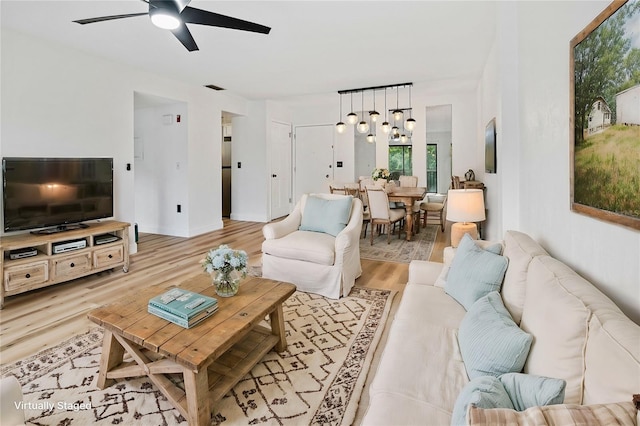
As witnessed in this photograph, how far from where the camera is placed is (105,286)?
335 centimetres

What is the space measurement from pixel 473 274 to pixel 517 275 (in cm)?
26

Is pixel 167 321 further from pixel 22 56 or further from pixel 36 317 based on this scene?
pixel 22 56

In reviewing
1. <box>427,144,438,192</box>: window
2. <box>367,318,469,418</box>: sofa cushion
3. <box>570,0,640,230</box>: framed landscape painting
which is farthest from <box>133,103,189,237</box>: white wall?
<box>427,144,438,192</box>: window

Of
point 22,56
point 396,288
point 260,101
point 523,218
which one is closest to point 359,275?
point 396,288

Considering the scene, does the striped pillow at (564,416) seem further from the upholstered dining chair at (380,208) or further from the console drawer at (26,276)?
the upholstered dining chair at (380,208)

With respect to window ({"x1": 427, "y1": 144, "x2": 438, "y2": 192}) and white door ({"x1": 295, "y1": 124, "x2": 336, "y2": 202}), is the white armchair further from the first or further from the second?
window ({"x1": 427, "y1": 144, "x2": 438, "y2": 192})

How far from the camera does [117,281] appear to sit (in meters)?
3.49

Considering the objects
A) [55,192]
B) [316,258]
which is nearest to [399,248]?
[316,258]

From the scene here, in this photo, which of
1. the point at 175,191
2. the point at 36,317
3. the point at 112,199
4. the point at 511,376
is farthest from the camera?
the point at 175,191

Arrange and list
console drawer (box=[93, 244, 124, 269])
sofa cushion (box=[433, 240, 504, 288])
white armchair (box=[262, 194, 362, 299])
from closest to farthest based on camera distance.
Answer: sofa cushion (box=[433, 240, 504, 288]), white armchair (box=[262, 194, 362, 299]), console drawer (box=[93, 244, 124, 269])

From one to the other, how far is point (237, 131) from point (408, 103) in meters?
3.85

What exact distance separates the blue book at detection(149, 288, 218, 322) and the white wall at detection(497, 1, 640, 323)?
1754mm

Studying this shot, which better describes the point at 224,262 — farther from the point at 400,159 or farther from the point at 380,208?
the point at 400,159

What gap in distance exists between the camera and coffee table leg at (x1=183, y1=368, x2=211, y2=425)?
1.44 m
